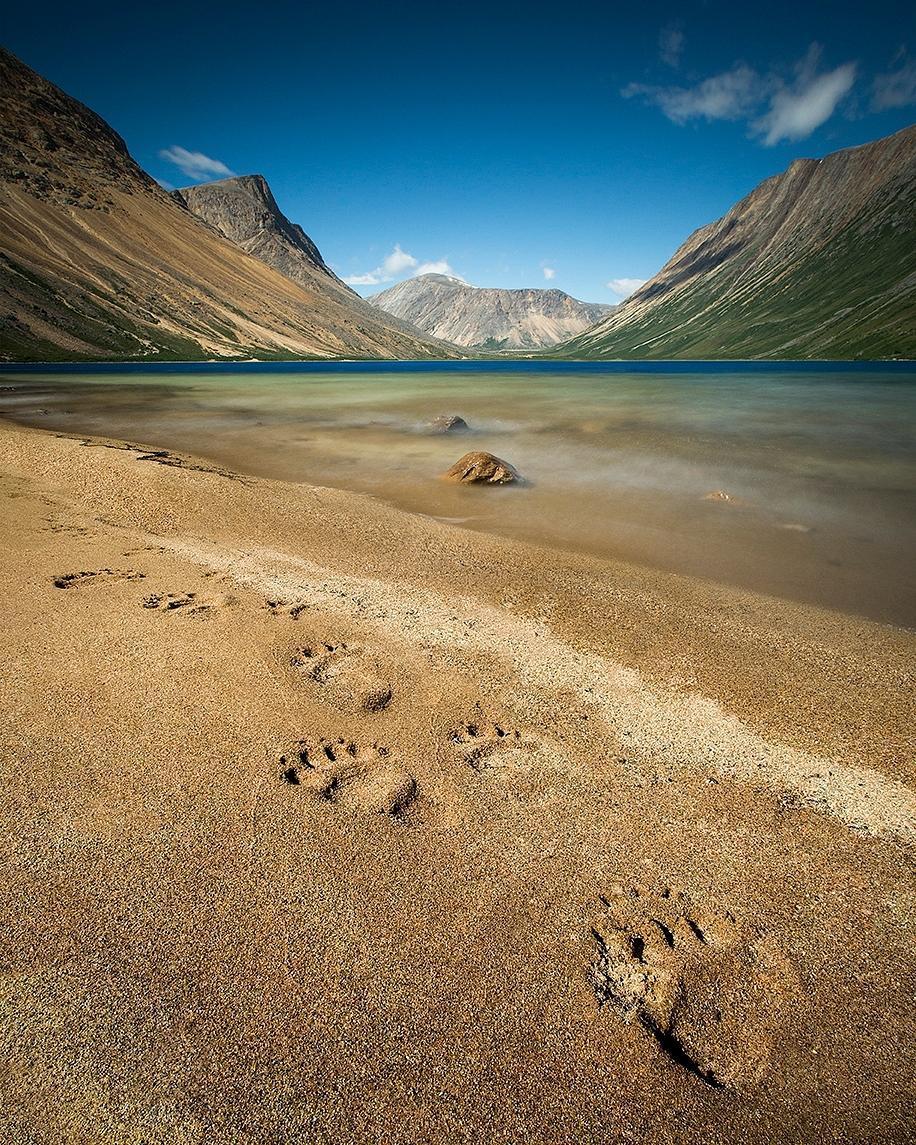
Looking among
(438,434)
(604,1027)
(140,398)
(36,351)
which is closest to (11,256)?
(36,351)

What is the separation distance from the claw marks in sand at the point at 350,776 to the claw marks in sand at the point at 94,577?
4.98 m

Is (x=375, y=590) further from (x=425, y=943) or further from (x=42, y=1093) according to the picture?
(x=42, y=1093)

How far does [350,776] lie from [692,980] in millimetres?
2874

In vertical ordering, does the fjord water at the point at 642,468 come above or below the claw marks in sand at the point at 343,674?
above

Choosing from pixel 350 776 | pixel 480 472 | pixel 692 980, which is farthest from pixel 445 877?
pixel 480 472

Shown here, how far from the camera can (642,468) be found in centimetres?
2030

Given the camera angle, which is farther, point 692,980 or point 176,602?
point 176,602

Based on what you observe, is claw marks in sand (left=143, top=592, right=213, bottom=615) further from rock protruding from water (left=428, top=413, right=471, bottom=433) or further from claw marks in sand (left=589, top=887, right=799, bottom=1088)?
rock protruding from water (left=428, top=413, right=471, bottom=433)

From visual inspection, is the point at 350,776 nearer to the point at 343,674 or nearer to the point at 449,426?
the point at 343,674

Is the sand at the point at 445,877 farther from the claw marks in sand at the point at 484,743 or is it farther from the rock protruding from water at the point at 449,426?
the rock protruding from water at the point at 449,426

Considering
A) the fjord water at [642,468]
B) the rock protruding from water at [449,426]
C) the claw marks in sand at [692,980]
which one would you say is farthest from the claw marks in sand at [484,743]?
the rock protruding from water at [449,426]

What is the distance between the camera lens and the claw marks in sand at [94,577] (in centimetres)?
772

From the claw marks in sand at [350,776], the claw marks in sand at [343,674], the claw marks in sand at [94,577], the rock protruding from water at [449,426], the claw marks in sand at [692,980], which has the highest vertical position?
the rock protruding from water at [449,426]

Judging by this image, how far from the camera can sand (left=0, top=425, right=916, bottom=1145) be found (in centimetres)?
274
